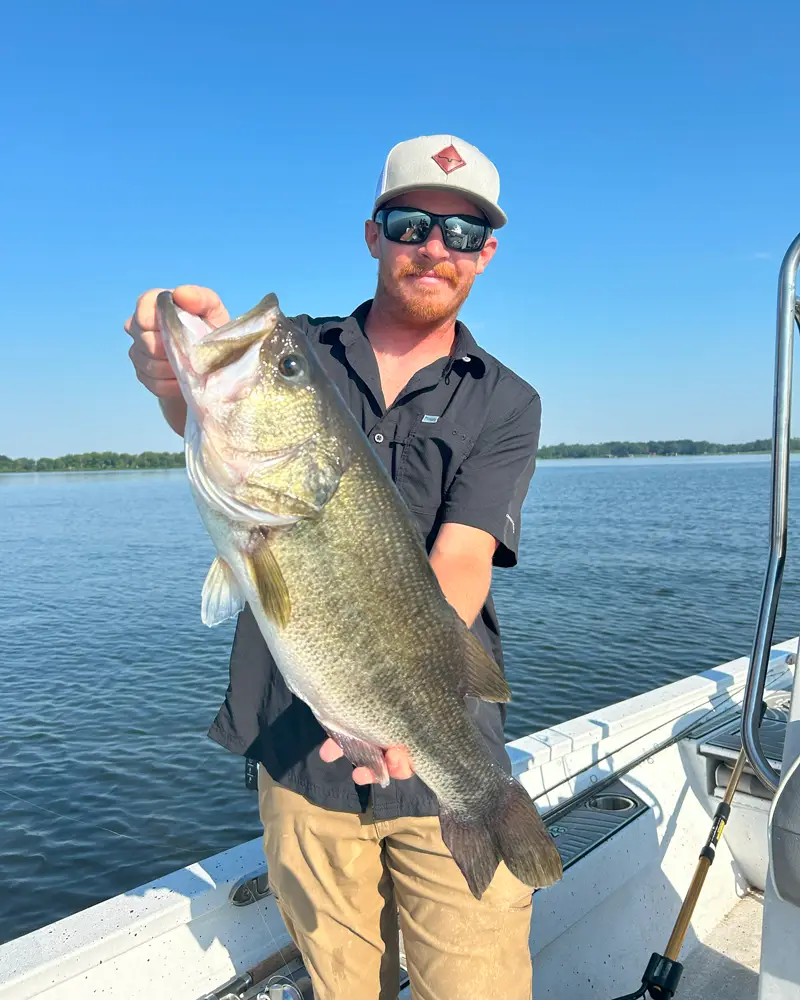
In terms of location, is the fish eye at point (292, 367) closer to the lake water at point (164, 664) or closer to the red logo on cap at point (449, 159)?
the red logo on cap at point (449, 159)

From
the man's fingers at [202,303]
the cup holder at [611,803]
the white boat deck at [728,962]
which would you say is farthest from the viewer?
the cup holder at [611,803]

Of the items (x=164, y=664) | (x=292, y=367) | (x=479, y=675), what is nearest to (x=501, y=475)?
(x=479, y=675)

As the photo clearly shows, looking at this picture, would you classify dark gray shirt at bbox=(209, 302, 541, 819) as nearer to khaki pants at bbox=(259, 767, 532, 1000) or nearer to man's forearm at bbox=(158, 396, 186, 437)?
khaki pants at bbox=(259, 767, 532, 1000)

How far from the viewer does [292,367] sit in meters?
2.40

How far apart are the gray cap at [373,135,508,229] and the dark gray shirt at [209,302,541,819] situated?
1.88ft

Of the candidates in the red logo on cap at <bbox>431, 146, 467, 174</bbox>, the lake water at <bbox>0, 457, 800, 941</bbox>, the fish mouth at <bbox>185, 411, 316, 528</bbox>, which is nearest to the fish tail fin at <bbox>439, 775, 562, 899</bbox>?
the fish mouth at <bbox>185, 411, 316, 528</bbox>

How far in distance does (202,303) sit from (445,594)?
1.25m

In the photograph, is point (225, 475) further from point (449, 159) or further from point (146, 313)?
point (449, 159)

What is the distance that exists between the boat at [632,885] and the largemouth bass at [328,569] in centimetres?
107

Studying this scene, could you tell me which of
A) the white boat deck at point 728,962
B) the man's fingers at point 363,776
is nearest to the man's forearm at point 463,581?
the man's fingers at point 363,776

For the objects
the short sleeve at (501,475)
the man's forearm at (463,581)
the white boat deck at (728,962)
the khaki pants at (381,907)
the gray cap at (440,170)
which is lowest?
the white boat deck at (728,962)

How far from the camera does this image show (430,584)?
245 cm

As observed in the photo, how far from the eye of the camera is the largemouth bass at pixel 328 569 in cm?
233

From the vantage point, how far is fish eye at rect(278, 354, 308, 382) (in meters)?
2.40
